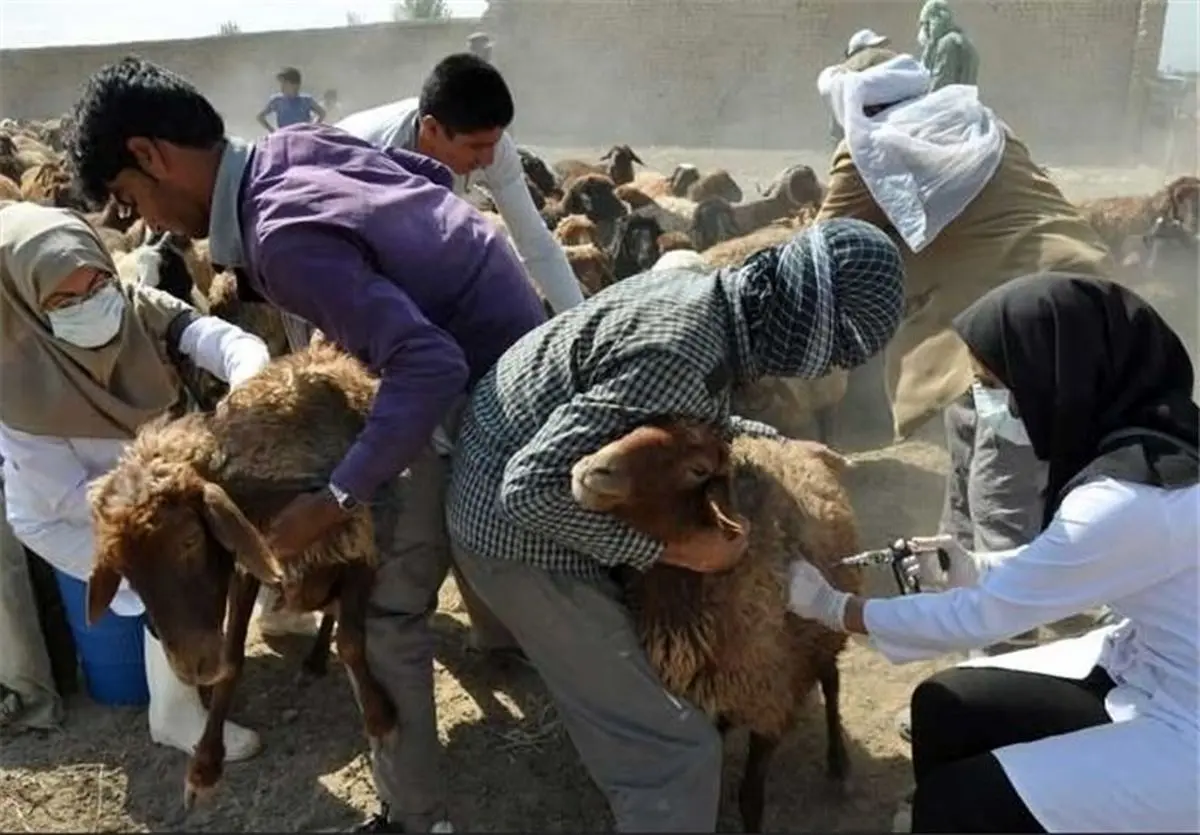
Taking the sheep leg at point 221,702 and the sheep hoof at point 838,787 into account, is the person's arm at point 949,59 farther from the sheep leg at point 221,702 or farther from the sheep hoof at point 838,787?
the sheep leg at point 221,702

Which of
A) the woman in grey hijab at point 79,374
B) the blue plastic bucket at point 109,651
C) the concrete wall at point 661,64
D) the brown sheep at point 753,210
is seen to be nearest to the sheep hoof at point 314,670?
the woman in grey hijab at point 79,374

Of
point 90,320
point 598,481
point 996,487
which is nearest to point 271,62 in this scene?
point 90,320

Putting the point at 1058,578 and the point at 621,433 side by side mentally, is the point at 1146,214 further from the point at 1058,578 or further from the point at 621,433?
the point at 621,433

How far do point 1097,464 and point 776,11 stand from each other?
24212 mm

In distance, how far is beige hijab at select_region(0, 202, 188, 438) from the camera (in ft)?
12.5

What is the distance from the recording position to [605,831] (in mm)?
3744

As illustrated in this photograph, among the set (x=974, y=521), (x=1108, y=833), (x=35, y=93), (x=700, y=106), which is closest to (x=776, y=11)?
(x=700, y=106)

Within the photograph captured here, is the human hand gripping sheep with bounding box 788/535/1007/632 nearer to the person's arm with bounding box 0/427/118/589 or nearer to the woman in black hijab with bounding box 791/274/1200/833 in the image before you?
the woman in black hijab with bounding box 791/274/1200/833

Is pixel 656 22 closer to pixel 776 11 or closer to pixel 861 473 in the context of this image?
pixel 776 11

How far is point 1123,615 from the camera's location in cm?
292

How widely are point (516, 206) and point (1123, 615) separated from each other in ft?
8.98

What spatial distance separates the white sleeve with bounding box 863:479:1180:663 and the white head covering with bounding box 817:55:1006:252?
2.07 meters

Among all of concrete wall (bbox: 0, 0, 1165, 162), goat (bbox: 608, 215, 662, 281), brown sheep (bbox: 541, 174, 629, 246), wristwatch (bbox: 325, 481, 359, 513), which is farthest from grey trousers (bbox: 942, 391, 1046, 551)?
concrete wall (bbox: 0, 0, 1165, 162)

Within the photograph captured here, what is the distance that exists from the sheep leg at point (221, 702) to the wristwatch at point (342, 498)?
0.48 metres
